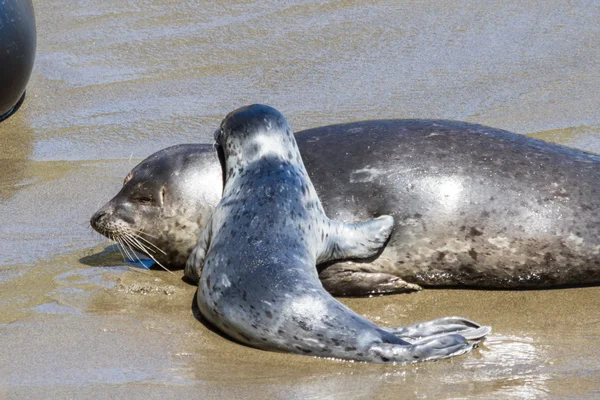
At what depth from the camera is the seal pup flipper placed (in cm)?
405

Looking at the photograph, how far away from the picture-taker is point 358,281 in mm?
4758

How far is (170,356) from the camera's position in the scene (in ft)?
13.3

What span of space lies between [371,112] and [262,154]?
2.59 metres

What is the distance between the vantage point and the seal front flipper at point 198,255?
15.6ft

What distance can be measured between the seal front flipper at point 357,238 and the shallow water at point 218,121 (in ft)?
0.81

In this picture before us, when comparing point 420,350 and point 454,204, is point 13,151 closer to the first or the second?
point 454,204

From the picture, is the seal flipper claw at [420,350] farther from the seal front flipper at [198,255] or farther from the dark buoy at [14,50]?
the dark buoy at [14,50]

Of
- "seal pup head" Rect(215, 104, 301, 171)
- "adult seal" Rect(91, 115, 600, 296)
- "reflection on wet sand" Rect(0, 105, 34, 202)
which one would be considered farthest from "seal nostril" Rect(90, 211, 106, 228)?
"reflection on wet sand" Rect(0, 105, 34, 202)

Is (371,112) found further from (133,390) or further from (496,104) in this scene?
(133,390)

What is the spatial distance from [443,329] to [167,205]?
1.65m

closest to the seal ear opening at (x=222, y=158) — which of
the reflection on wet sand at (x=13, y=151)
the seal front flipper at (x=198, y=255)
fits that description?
the seal front flipper at (x=198, y=255)

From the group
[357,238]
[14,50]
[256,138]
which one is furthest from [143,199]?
[14,50]

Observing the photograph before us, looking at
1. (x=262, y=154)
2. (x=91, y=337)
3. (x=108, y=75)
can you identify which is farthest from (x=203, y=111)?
(x=91, y=337)

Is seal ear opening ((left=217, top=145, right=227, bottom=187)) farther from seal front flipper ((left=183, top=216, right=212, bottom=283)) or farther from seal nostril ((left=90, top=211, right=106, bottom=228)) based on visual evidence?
seal nostril ((left=90, top=211, right=106, bottom=228))
